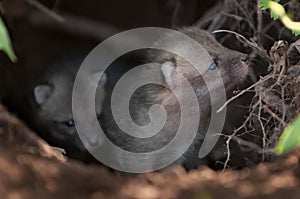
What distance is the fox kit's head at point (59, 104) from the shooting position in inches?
170

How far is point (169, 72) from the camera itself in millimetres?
3547

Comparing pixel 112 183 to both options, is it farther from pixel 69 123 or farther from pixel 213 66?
pixel 69 123

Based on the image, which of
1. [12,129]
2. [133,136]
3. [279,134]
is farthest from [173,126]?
[12,129]

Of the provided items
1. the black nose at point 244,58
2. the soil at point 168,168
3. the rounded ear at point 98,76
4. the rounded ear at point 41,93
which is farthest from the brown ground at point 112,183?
the rounded ear at point 98,76

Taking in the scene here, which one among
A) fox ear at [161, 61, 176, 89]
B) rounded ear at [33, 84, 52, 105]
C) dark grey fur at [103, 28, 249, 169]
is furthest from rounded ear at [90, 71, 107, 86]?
fox ear at [161, 61, 176, 89]

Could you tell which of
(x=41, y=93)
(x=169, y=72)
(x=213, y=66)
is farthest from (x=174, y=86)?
(x=41, y=93)

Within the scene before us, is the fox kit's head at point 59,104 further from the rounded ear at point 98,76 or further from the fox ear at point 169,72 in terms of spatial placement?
the fox ear at point 169,72

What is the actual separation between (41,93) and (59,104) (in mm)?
216

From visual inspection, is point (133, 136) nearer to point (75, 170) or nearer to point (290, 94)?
point (290, 94)

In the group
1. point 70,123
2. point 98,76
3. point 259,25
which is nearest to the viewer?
point 259,25

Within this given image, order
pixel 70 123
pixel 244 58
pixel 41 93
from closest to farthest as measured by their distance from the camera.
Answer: pixel 244 58 → pixel 70 123 → pixel 41 93

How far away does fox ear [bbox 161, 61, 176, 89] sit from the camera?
139 inches

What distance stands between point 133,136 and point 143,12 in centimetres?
202

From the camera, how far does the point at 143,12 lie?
5.43 m
